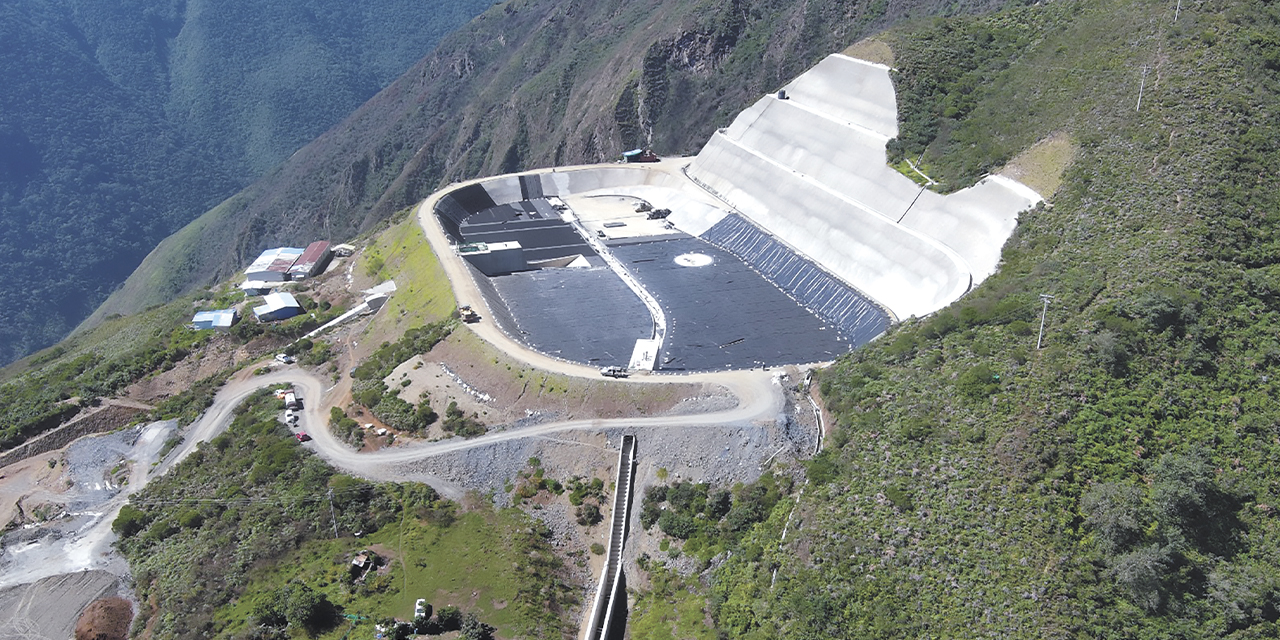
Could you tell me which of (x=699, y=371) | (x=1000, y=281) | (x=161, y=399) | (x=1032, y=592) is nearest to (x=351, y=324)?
(x=161, y=399)

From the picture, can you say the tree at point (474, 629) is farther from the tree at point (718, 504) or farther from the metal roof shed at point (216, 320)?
the metal roof shed at point (216, 320)

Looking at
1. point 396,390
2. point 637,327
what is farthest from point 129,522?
point 637,327

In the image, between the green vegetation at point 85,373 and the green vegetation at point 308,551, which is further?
the green vegetation at point 85,373

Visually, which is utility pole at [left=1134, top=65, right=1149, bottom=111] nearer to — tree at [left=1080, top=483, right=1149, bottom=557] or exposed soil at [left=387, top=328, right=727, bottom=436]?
exposed soil at [left=387, top=328, right=727, bottom=436]

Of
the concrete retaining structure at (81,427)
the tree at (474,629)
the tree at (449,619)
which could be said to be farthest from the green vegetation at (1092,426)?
the concrete retaining structure at (81,427)

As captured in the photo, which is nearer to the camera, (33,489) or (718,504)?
(718,504)

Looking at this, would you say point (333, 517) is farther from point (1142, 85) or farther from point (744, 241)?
point (1142, 85)
